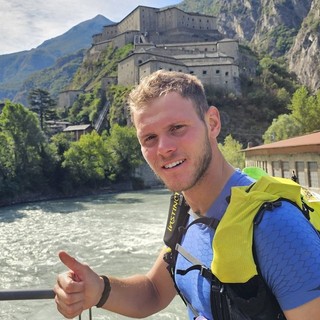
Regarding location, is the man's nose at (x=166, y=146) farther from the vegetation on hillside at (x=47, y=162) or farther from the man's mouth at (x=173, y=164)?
the vegetation on hillside at (x=47, y=162)

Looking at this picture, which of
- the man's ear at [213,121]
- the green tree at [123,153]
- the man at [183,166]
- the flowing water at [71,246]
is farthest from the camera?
the green tree at [123,153]

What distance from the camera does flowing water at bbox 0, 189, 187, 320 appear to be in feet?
34.5

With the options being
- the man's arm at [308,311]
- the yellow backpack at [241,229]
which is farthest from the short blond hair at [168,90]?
the man's arm at [308,311]

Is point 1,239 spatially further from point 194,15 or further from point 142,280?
point 194,15

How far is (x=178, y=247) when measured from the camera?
186 centimetres

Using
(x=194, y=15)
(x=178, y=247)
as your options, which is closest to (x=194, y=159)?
(x=178, y=247)

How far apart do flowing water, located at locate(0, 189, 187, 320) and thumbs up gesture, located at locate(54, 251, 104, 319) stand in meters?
6.81

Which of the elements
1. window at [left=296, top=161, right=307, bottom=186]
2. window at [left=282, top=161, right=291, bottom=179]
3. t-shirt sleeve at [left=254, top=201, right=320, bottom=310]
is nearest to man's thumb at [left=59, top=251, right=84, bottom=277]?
t-shirt sleeve at [left=254, top=201, right=320, bottom=310]

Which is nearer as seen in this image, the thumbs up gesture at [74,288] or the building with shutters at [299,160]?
the thumbs up gesture at [74,288]

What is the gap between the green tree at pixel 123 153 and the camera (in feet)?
170

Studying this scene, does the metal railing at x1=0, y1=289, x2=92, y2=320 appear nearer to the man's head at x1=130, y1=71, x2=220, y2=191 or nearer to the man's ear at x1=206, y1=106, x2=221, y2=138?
the man's head at x1=130, y1=71, x2=220, y2=191

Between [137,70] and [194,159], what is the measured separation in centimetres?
7198

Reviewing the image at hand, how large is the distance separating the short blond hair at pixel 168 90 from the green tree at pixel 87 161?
44.5 m

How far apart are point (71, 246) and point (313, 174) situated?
37.5 feet
